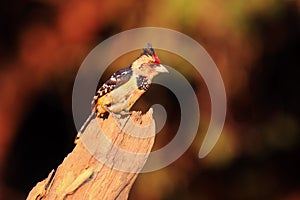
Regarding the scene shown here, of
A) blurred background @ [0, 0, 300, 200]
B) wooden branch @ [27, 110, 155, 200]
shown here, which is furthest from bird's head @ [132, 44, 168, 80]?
blurred background @ [0, 0, 300, 200]

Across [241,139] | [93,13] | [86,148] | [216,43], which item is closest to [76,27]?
[93,13]

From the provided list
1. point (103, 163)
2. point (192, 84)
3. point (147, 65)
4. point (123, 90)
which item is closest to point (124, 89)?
point (123, 90)

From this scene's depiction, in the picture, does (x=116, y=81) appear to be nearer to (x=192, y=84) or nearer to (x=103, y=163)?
(x=103, y=163)

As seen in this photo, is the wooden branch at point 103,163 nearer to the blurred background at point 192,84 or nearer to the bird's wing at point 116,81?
the bird's wing at point 116,81

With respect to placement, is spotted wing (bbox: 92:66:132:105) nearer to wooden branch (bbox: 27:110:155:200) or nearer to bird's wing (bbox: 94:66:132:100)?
bird's wing (bbox: 94:66:132:100)

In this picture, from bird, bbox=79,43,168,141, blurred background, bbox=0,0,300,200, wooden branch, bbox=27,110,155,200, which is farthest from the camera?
blurred background, bbox=0,0,300,200

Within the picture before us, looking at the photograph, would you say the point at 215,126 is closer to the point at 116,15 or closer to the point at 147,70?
the point at 116,15
